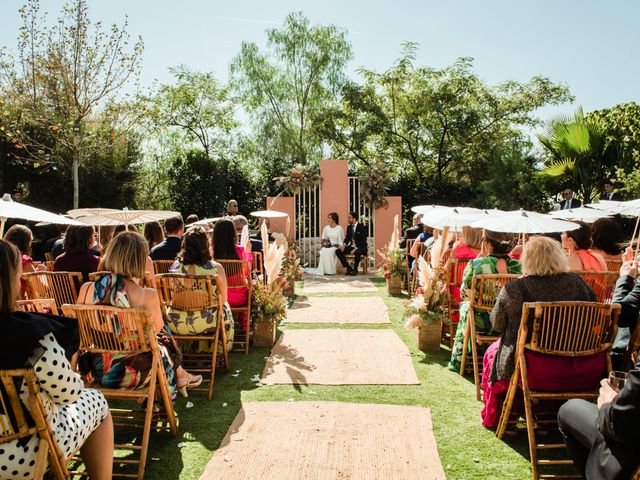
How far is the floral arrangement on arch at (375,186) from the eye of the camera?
15.4 metres

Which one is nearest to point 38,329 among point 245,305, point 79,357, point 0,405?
point 0,405

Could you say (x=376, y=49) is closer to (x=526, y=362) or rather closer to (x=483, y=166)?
(x=483, y=166)

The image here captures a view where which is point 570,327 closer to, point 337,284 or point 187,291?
point 187,291

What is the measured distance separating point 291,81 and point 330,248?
11182mm

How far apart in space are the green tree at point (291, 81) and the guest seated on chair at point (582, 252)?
16889 mm

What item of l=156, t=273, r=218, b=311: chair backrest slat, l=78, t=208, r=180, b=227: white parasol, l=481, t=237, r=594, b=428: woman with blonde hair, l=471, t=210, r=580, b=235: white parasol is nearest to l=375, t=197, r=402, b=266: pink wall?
l=78, t=208, r=180, b=227: white parasol

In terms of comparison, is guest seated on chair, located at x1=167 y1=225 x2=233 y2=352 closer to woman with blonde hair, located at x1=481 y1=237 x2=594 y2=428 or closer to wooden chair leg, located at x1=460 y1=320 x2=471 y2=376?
wooden chair leg, located at x1=460 y1=320 x2=471 y2=376

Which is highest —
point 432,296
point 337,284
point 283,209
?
point 283,209

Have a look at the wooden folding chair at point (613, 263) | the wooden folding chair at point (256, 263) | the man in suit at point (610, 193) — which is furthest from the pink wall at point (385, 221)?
the wooden folding chair at point (613, 263)

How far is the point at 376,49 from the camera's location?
18.9 meters

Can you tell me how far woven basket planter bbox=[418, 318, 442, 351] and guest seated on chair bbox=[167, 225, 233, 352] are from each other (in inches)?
89.2

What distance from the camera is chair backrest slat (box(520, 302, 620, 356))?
3535 millimetres

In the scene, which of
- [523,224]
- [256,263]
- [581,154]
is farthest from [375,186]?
[523,224]

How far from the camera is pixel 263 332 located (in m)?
6.61
